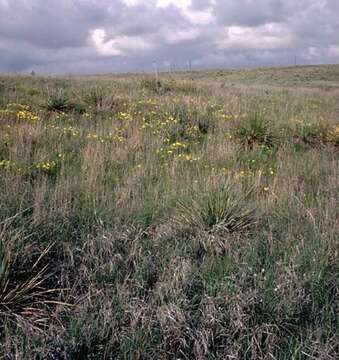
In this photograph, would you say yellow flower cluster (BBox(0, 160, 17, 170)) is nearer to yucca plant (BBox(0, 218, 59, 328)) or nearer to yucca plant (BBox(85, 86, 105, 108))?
yucca plant (BBox(0, 218, 59, 328))

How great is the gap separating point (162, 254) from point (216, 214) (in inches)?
31.5

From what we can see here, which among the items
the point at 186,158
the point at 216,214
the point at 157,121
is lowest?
the point at 216,214

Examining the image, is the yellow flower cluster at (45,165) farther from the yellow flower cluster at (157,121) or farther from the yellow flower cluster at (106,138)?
the yellow flower cluster at (157,121)

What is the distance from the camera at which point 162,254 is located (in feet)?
11.9

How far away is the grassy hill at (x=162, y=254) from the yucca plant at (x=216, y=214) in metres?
0.01

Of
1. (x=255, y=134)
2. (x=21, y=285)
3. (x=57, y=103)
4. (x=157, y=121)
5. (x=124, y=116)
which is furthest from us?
(x=57, y=103)

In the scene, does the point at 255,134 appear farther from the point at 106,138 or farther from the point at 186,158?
the point at 106,138

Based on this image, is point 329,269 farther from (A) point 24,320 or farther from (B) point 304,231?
(A) point 24,320

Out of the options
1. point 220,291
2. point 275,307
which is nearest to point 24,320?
point 220,291

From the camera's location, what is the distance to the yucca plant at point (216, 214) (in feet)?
13.4

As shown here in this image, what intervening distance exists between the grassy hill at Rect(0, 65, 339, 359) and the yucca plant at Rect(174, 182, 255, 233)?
14mm

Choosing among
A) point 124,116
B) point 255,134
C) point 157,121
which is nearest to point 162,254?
point 255,134

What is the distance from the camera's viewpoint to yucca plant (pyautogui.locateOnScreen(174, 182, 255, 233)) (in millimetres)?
4090

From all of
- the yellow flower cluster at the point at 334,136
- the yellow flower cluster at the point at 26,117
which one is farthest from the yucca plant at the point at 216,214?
the yellow flower cluster at the point at 334,136
